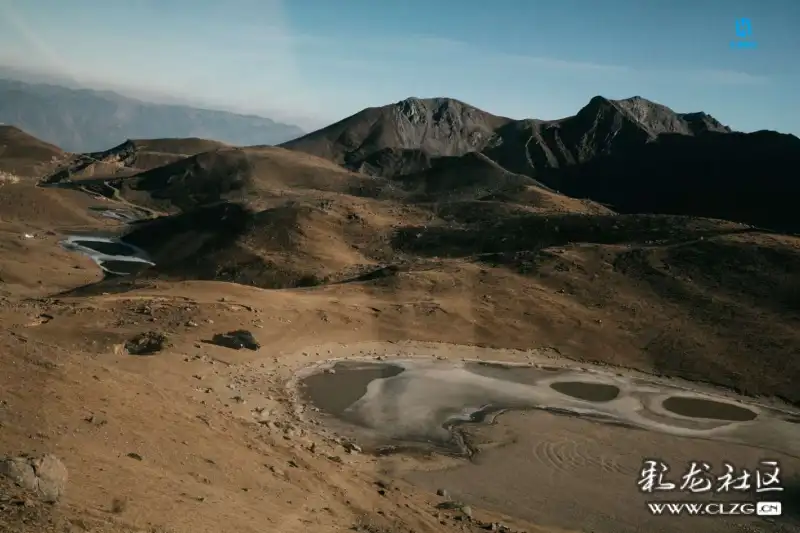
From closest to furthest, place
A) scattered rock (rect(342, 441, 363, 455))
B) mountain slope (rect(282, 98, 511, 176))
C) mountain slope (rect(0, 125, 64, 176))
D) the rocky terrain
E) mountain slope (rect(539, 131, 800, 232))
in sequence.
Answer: the rocky terrain
scattered rock (rect(342, 441, 363, 455))
mountain slope (rect(539, 131, 800, 232))
mountain slope (rect(0, 125, 64, 176))
mountain slope (rect(282, 98, 511, 176))

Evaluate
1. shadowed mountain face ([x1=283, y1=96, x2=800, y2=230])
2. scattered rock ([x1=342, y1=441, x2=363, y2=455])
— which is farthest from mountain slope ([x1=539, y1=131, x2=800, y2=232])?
scattered rock ([x1=342, y1=441, x2=363, y2=455])

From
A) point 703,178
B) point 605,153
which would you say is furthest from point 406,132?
point 703,178

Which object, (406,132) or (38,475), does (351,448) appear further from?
(406,132)

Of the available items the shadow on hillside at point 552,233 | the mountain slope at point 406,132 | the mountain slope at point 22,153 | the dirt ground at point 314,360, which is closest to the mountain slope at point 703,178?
the mountain slope at point 406,132

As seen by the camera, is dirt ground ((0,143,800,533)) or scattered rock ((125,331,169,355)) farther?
scattered rock ((125,331,169,355))

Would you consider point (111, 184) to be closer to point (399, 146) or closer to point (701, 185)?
point (399, 146)

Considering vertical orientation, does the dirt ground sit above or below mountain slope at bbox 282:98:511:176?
below

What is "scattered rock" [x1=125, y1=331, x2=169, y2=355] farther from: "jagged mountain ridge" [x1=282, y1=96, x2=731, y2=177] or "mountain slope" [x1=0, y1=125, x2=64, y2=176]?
"mountain slope" [x1=0, y1=125, x2=64, y2=176]
